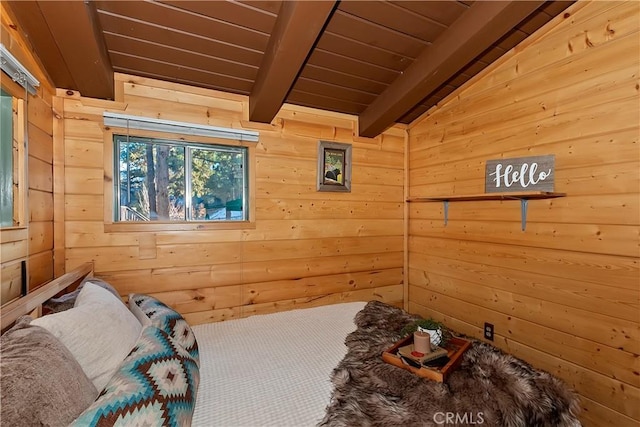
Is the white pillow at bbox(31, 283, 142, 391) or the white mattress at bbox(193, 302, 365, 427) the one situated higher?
the white pillow at bbox(31, 283, 142, 391)

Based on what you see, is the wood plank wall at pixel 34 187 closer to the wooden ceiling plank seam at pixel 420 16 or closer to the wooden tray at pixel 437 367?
the wooden tray at pixel 437 367

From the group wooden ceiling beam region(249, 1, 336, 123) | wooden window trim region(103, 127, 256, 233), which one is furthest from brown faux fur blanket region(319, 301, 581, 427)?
wooden ceiling beam region(249, 1, 336, 123)

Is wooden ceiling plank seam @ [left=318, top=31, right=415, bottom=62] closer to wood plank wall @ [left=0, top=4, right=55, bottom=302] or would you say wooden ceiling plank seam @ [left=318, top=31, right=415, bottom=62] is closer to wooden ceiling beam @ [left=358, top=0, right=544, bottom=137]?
wooden ceiling beam @ [left=358, top=0, right=544, bottom=137]

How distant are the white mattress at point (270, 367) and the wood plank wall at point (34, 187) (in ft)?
2.95

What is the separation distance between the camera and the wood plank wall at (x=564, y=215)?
167cm

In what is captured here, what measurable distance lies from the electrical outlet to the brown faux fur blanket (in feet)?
3.59

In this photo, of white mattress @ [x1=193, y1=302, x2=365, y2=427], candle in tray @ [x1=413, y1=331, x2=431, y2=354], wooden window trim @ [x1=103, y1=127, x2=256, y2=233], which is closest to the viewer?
white mattress @ [x1=193, y1=302, x2=365, y2=427]

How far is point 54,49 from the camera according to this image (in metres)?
1.54

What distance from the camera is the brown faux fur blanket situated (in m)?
1.02

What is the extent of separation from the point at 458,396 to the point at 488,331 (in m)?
1.51

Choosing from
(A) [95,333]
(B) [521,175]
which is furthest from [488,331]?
(A) [95,333]

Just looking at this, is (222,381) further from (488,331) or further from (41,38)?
(488,331)

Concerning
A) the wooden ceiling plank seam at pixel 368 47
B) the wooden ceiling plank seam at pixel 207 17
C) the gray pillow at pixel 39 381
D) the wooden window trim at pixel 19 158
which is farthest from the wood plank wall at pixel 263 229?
the gray pillow at pixel 39 381

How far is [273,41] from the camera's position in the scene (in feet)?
5.88
